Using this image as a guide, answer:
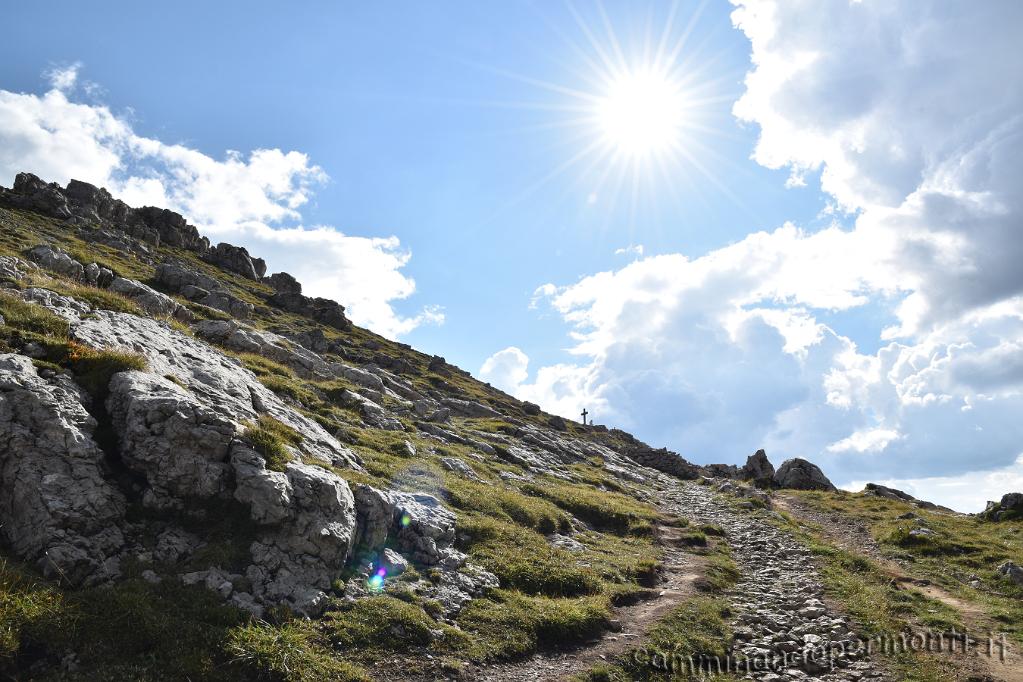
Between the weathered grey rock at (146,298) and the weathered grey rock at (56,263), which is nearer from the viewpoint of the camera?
the weathered grey rock at (56,263)

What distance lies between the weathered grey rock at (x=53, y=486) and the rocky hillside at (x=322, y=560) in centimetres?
6

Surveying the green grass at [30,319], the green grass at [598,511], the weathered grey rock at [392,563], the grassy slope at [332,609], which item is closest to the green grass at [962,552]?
the grassy slope at [332,609]

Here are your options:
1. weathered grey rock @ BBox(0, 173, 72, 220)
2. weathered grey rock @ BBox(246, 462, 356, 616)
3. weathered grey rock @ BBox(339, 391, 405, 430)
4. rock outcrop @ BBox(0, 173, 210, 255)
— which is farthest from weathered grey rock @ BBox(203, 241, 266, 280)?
weathered grey rock @ BBox(246, 462, 356, 616)

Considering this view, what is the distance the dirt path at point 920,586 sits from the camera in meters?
16.8

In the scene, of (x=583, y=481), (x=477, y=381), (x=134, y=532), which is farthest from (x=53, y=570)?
(x=477, y=381)

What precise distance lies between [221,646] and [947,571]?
116 feet

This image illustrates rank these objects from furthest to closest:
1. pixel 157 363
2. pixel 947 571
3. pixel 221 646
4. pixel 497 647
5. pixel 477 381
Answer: pixel 477 381, pixel 947 571, pixel 157 363, pixel 497 647, pixel 221 646

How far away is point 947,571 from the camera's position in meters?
29.2

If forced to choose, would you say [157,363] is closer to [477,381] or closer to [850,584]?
[850,584]

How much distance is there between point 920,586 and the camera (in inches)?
1045

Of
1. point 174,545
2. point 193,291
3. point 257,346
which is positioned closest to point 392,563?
point 174,545

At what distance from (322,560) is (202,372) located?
41.6ft

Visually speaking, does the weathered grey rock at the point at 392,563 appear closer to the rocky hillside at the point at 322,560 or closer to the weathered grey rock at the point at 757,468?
the rocky hillside at the point at 322,560

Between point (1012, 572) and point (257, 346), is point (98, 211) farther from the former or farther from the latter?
point (1012, 572)
